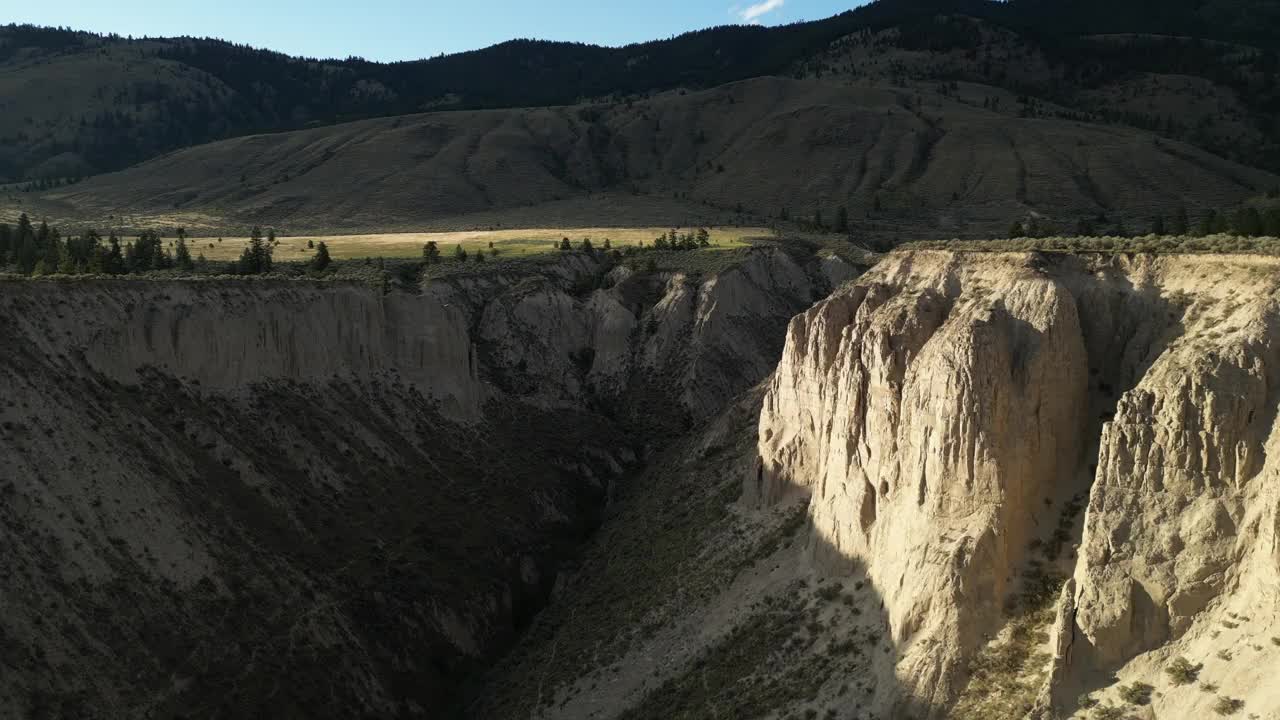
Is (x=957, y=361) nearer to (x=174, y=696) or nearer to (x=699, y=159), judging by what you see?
(x=174, y=696)

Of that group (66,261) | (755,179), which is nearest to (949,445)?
(66,261)

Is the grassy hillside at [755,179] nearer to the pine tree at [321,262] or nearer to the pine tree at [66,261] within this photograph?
the pine tree at [321,262]

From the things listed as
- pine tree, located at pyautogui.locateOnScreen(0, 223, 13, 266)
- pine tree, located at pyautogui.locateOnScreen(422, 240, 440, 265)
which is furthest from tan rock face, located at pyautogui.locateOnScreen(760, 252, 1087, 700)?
pine tree, located at pyautogui.locateOnScreen(0, 223, 13, 266)

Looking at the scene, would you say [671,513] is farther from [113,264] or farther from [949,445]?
[113,264]

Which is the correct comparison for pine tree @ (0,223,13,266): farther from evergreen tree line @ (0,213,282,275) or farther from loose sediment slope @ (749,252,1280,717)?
loose sediment slope @ (749,252,1280,717)

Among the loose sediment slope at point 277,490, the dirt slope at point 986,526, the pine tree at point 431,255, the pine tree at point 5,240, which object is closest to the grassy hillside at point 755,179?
the pine tree at point 431,255
